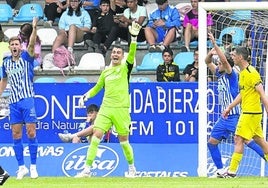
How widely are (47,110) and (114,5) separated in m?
4.55

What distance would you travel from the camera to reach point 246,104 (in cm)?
1567

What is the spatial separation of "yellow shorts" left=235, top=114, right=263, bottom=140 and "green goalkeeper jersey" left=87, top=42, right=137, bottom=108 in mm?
2038

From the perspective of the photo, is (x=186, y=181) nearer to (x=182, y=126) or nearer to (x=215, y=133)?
(x=215, y=133)

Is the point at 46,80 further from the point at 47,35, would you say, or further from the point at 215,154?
the point at 215,154

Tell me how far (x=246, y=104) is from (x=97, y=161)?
12.4 feet

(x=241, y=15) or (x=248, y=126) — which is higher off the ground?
(x=241, y=15)

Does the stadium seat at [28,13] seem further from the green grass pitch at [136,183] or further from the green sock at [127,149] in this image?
the green grass pitch at [136,183]

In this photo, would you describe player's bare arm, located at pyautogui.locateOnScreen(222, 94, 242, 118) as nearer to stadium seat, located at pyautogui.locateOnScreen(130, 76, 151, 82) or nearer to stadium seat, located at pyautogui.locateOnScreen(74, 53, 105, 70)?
stadium seat, located at pyautogui.locateOnScreen(130, 76, 151, 82)

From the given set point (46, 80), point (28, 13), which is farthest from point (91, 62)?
point (28, 13)

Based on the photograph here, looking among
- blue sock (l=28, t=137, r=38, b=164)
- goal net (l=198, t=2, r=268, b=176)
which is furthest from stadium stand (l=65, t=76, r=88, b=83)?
blue sock (l=28, t=137, r=38, b=164)

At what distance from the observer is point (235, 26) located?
19016mm

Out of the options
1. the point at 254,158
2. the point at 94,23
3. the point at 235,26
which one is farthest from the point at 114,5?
the point at 254,158

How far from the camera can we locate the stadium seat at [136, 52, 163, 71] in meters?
21.3

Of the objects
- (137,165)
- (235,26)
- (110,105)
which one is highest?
(235,26)
